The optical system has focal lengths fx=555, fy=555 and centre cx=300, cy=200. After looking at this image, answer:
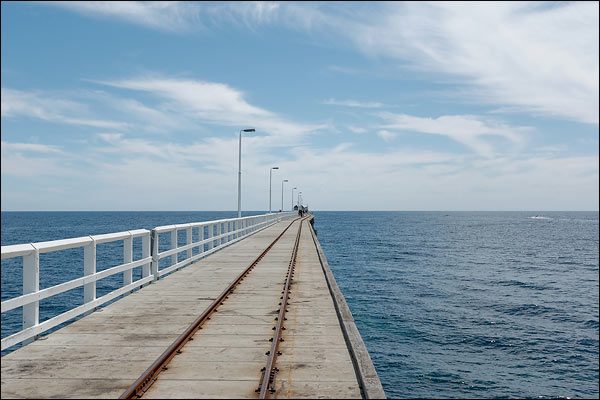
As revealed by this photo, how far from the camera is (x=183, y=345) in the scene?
780 centimetres

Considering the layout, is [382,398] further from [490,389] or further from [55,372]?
[490,389]

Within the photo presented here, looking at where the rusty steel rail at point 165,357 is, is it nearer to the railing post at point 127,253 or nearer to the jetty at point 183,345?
the jetty at point 183,345

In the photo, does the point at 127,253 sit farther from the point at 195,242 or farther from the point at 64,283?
the point at 195,242

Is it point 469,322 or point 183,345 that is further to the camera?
point 469,322

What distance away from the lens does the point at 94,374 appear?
6.32 meters

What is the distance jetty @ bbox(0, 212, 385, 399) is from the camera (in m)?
5.93

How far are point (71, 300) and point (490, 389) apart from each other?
2276 cm

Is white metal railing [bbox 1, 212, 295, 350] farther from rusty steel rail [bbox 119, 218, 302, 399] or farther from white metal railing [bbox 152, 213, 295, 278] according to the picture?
rusty steel rail [bbox 119, 218, 302, 399]

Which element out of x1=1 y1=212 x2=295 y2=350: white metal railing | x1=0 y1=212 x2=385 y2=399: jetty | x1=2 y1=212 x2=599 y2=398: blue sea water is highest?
x1=1 y1=212 x2=295 y2=350: white metal railing


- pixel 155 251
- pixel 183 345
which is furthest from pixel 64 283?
pixel 155 251

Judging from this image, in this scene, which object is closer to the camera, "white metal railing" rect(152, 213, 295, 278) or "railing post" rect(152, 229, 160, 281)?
"railing post" rect(152, 229, 160, 281)

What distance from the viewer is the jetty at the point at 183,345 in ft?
19.4

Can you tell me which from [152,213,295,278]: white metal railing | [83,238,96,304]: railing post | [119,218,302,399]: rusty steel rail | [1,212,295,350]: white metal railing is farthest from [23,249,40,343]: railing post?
[152,213,295,278]: white metal railing

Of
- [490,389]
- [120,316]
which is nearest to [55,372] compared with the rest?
[120,316]
